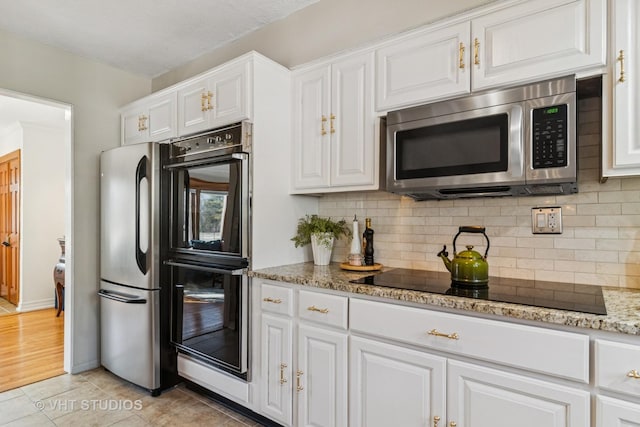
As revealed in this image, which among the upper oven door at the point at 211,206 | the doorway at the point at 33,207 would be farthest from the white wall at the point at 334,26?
the doorway at the point at 33,207

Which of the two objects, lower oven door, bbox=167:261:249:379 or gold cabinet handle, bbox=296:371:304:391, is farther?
lower oven door, bbox=167:261:249:379

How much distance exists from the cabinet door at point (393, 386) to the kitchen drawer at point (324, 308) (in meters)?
0.12

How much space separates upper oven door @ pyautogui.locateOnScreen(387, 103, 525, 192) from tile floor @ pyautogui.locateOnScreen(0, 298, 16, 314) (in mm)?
5560

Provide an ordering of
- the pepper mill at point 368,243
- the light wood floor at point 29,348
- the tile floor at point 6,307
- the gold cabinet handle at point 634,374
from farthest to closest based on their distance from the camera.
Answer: the tile floor at point 6,307 → the light wood floor at point 29,348 → the pepper mill at point 368,243 → the gold cabinet handle at point 634,374


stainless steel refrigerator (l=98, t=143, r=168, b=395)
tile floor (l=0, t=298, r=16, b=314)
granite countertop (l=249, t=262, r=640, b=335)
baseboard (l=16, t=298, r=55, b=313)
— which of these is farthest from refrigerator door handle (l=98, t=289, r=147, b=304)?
tile floor (l=0, t=298, r=16, b=314)

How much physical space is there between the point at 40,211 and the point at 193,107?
4002mm

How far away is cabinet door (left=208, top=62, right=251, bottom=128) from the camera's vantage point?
2234 mm

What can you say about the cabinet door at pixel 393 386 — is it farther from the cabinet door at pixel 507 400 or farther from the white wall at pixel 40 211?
the white wall at pixel 40 211

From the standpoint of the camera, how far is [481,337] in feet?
4.50

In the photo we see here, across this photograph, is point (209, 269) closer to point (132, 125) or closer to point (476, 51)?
point (132, 125)

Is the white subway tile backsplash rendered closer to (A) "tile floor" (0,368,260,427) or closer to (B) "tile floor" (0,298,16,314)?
(A) "tile floor" (0,368,260,427)

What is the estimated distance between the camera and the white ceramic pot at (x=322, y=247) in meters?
2.36

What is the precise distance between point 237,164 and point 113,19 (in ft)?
4.93

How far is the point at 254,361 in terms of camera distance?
214 centimetres
